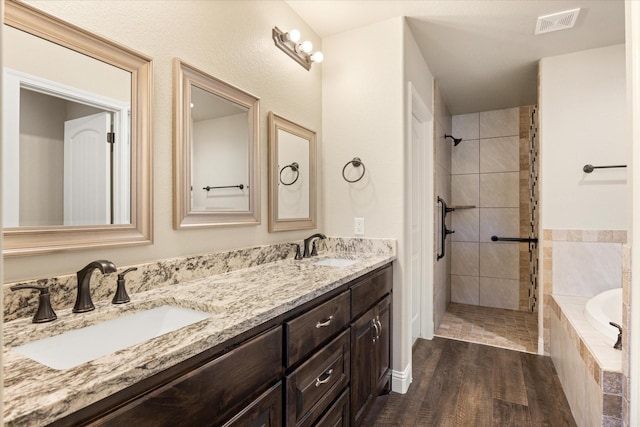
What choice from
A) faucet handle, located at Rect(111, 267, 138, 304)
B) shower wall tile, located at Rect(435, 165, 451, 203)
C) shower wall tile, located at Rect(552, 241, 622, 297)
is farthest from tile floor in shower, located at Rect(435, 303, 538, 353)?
faucet handle, located at Rect(111, 267, 138, 304)

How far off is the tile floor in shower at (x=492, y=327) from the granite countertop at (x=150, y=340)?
211cm

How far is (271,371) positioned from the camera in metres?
1.05

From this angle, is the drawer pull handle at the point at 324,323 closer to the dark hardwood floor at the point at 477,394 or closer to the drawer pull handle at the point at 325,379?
the drawer pull handle at the point at 325,379

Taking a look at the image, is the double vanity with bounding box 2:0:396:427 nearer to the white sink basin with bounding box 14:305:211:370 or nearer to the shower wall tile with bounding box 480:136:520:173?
the white sink basin with bounding box 14:305:211:370

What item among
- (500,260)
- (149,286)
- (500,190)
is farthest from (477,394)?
(500,190)

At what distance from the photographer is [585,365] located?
1752mm

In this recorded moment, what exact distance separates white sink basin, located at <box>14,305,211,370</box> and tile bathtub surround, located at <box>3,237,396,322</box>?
13 centimetres

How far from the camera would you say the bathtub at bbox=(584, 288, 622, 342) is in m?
1.91

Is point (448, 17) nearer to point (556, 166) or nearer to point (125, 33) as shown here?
point (556, 166)

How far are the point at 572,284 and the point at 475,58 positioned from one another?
6.56 feet

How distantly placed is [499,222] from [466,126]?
4.11ft

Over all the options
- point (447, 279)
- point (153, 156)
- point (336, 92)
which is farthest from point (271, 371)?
point (447, 279)

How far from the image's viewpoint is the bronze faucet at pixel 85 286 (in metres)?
1.01

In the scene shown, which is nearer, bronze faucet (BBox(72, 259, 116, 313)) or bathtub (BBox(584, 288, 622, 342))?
bronze faucet (BBox(72, 259, 116, 313))
